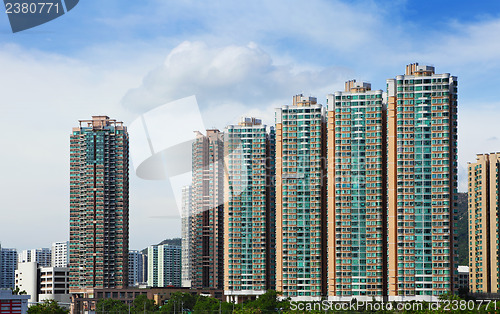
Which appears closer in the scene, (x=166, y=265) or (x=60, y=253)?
(x=166, y=265)

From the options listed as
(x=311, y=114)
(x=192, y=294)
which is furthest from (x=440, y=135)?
(x=192, y=294)

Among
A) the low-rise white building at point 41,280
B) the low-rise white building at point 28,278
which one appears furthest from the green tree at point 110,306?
the low-rise white building at point 28,278

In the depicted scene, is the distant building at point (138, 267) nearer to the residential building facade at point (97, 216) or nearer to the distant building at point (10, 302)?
the residential building facade at point (97, 216)

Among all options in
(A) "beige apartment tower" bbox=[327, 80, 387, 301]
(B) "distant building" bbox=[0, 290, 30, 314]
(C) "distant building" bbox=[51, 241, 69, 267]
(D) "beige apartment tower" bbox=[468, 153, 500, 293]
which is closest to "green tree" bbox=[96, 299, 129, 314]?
(A) "beige apartment tower" bbox=[327, 80, 387, 301]

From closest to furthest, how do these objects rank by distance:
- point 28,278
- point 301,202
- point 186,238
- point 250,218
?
point 301,202 → point 250,218 → point 186,238 → point 28,278

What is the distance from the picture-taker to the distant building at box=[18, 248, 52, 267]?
11131 cm

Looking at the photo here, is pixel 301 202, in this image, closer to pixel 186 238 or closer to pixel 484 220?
pixel 484 220

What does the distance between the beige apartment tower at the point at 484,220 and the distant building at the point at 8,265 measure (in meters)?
64.8

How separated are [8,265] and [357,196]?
71.7 m

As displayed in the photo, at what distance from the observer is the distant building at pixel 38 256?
111 meters

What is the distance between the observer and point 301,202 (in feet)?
178

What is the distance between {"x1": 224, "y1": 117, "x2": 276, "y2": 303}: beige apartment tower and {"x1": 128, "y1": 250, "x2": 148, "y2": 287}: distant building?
5656 cm

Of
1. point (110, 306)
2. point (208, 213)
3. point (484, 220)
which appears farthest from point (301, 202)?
point (110, 306)

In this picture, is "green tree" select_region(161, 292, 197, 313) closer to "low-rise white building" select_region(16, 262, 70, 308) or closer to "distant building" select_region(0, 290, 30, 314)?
"low-rise white building" select_region(16, 262, 70, 308)
